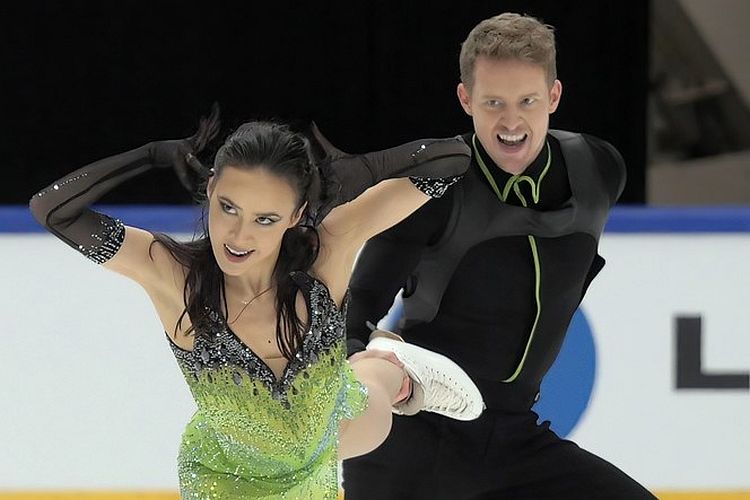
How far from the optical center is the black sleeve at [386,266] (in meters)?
2.72

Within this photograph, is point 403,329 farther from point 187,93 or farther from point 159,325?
point 187,93

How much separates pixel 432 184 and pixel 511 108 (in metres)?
0.26

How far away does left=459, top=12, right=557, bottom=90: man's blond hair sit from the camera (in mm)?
2723

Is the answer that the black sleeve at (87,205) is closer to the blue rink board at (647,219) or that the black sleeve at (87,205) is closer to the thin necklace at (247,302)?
the thin necklace at (247,302)

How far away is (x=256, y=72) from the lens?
17.0 ft

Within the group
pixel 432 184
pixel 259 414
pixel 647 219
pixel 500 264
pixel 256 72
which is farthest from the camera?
pixel 256 72

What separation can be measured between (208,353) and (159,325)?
44.1 inches

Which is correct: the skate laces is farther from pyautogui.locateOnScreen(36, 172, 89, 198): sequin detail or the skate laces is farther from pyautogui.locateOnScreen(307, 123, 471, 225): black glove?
pyautogui.locateOnScreen(36, 172, 89, 198): sequin detail

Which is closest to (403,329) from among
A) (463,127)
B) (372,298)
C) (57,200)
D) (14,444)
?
(372,298)

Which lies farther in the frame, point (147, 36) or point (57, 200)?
point (147, 36)

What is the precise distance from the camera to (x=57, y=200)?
226 centimetres

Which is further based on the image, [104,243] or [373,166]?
[373,166]

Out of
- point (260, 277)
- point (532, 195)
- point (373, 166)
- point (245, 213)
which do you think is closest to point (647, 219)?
point (532, 195)

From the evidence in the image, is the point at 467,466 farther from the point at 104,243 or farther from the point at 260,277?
the point at 104,243
